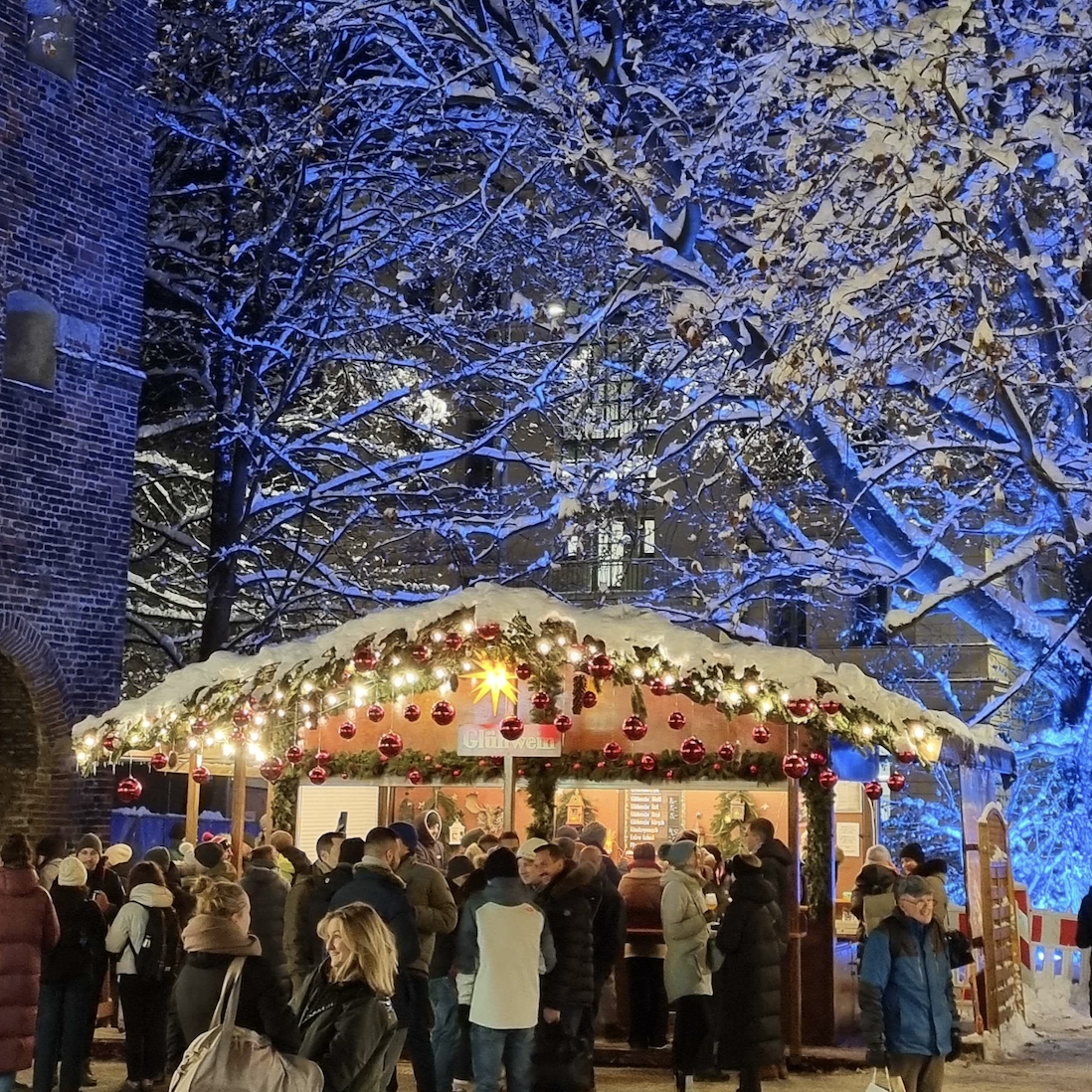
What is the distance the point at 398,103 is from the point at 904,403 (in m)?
8.04

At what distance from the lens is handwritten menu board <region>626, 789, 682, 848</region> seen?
16.9 meters

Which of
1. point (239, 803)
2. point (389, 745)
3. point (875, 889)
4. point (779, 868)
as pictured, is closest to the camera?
point (779, 868)

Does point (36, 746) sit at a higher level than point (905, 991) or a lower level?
higher

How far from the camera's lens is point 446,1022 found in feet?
36.6

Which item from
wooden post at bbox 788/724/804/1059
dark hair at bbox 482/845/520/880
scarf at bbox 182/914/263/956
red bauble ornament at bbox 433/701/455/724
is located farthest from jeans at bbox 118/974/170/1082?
scarf at bbox 182/914/263/956

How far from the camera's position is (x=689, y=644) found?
511 inches

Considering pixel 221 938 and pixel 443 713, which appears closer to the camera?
pixel 221 938

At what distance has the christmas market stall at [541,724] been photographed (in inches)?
512

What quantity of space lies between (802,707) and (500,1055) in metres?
4.41

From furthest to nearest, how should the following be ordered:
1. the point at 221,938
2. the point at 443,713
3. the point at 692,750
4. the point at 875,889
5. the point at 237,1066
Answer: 1. the point at 443,713
2. the point at 692,750
3. the point at 875,889
4. the point at 221,938
5. the point at 237,1066

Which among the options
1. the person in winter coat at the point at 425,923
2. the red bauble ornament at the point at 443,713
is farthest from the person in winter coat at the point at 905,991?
the red bauble ornament at the point at 443,713

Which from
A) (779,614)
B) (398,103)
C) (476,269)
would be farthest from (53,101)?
(779,614)

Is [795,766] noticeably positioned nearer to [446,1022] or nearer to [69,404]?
[446,1022]

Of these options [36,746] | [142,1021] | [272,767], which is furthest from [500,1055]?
[36,746]
